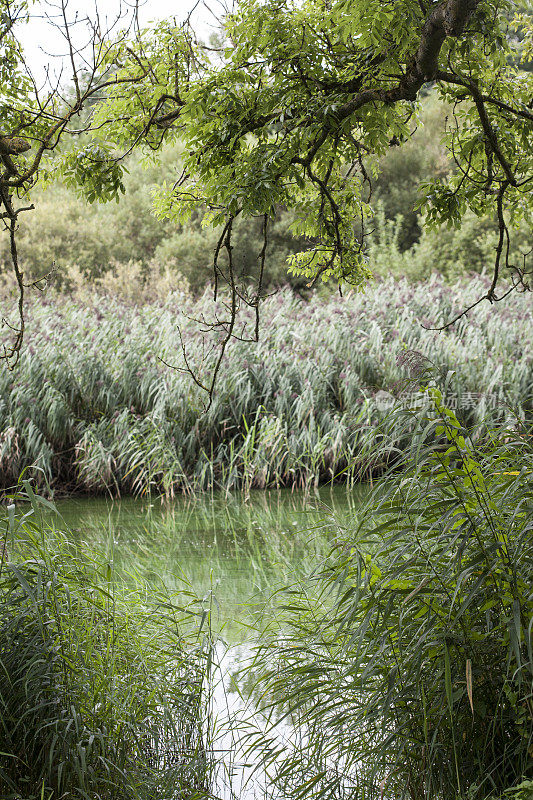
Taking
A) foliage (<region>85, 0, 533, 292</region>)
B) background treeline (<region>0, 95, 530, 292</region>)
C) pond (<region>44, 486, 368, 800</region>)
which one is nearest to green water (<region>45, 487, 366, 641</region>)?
pond (<region>44, 486, 368, 800</region>)

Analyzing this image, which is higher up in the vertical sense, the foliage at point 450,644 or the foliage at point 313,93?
the foliage at point 313,93

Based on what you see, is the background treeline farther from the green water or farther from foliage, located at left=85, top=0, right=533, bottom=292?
foliage, located at left=85, top=0, right=533, bottom=292

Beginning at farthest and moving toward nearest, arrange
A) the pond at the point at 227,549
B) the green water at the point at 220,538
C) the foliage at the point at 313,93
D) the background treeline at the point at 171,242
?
1. the background treeline at the point at 171,242
2. the green water at the point at 220,538
3. the pond at the point at 227,549
4. the foliage at the point at 313,93

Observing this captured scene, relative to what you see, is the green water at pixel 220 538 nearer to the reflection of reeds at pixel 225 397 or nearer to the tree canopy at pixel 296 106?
the reflection of reeds at pixel 225 397

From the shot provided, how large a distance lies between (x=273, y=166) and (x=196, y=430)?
4.60m

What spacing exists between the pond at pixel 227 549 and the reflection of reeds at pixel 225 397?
0.26 m

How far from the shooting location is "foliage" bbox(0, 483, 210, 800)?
89.1 inches

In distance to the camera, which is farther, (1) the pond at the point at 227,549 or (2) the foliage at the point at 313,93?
(1) the pond at the point at 227,549

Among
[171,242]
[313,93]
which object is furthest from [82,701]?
[171,242]

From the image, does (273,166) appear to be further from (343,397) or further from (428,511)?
(343,397)

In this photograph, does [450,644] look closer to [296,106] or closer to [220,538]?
[296,106]

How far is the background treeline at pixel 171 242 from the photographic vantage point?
1688cm

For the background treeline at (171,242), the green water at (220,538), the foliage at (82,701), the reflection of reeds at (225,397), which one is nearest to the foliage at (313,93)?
the foliage at (82,701)

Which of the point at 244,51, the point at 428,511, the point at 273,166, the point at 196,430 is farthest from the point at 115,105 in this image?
the point at 196,430
